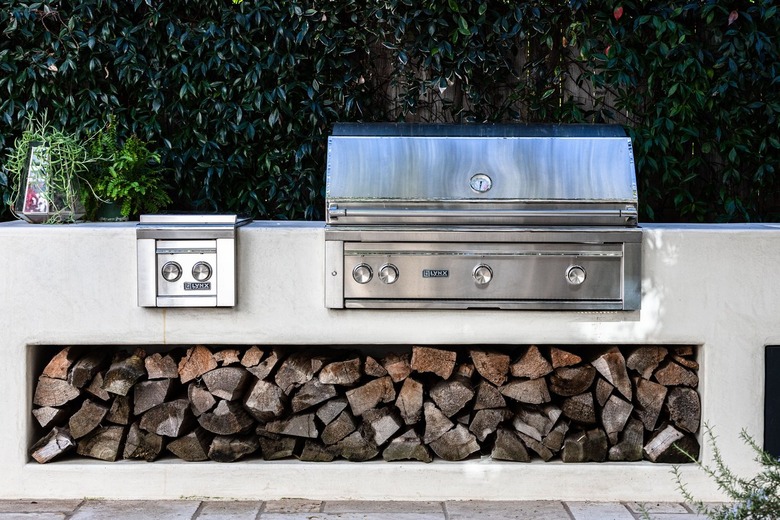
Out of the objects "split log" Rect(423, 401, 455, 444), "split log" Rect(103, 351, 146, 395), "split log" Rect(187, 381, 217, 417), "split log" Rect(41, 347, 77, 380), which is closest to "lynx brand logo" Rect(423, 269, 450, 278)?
"split log" Rect(423, 401, 455, 444)

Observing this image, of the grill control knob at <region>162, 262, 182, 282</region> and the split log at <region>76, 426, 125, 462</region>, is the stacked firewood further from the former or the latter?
the grill control knob at <region>162, 262, 182, 282</region>

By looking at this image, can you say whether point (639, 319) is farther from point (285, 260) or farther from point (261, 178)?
point (261, 178)

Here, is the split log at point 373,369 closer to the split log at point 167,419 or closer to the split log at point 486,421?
the split log at point 486,421

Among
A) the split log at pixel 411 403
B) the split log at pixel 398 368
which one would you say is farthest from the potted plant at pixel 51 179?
the split log at pixel 411 403

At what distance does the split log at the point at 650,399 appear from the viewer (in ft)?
11.0

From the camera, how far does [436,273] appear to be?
326cm

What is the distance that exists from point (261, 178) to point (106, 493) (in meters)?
1.56

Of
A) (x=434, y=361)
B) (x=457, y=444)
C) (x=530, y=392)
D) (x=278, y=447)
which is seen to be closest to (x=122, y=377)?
(x=278, y=447)

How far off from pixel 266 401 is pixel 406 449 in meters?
0.56

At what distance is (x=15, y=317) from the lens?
330 centimetres

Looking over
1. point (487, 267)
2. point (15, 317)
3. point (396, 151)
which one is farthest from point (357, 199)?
point (15, 317)

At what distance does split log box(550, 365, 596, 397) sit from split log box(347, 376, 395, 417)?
63cm

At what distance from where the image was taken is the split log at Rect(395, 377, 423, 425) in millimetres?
3363

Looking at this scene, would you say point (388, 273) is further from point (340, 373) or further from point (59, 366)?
point (59, 366)
